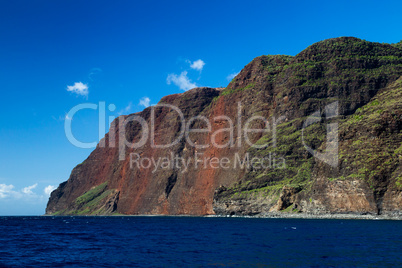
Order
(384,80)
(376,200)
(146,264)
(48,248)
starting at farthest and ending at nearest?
(384,80) < (376,200) < (48,248) < (146,264)

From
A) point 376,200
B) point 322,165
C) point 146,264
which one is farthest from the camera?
point 322,165

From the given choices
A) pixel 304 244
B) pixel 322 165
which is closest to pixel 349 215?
pixel 322 165

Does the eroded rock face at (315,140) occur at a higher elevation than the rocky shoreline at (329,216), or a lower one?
higher

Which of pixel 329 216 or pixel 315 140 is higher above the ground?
pixel 315 140

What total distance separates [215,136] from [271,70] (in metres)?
44.0

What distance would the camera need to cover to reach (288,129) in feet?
523

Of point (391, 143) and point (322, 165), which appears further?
point (322, 165)

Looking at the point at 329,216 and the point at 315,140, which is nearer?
the point at 329,216

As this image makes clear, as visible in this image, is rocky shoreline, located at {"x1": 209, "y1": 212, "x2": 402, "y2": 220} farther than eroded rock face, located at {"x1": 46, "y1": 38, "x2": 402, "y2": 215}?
No

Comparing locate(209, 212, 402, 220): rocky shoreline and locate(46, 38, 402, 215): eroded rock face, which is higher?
locate(46, 38, 402, 215): eroded rock face

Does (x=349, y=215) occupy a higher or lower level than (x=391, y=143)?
lower

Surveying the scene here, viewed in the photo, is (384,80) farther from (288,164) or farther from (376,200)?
(376,200)

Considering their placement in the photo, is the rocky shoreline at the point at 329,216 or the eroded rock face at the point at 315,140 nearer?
A: the rocky shoreline at the point at 329,216

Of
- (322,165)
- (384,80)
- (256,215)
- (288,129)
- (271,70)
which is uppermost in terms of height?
(271,70)
